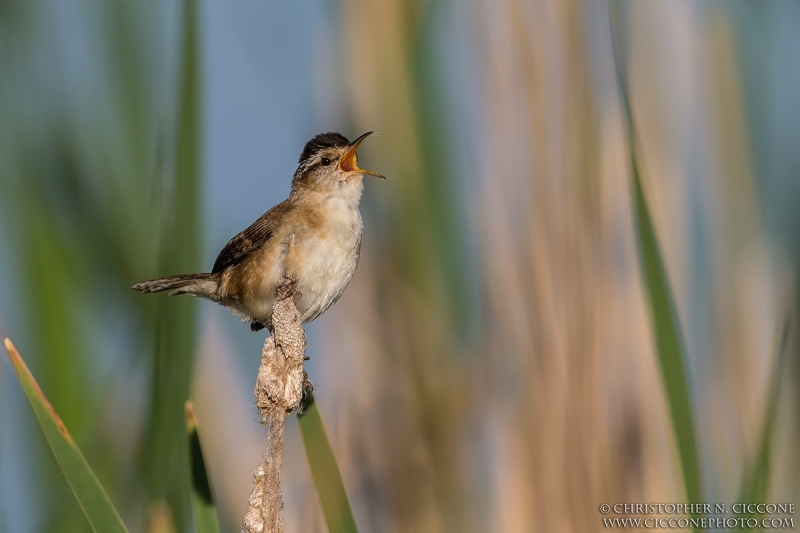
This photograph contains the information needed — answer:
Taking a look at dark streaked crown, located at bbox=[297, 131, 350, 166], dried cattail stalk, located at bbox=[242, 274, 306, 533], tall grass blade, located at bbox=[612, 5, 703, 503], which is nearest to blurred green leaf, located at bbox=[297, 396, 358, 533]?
dried cattail stalk, located at bbox=[242, 274, 306, 533]

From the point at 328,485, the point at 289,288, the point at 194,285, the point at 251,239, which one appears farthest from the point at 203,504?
the point at 251,239

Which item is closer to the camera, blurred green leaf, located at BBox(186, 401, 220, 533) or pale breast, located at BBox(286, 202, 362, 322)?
blurred green leaf, located at BBox(186, 401, 220, 533)

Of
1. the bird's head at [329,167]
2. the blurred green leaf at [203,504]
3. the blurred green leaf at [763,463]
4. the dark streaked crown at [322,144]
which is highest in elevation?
the dark streaked crown at [322,144]

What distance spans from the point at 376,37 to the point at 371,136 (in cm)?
27

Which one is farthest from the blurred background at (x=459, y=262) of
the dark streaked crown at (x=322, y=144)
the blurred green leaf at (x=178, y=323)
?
the dark streaked crown at (x=322, y=144)

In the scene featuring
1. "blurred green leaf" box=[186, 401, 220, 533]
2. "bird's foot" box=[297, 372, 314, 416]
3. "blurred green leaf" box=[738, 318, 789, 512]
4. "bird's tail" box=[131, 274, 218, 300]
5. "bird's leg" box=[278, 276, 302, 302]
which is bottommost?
"blurred green leaf" box=[738, 318, 789, 512]

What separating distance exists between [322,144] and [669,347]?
6.81 feet

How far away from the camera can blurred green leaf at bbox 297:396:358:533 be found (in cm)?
157

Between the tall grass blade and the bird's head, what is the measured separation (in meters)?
1.61

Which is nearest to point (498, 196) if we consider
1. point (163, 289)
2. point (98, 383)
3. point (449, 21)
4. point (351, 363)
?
point (449, 21)

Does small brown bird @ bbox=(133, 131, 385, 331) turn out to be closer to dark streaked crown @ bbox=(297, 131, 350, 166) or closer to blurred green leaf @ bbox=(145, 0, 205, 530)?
dark streaked crown @ bbox=(297, 131, 350, 166)

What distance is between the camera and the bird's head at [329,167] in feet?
10.7

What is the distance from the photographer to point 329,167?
332 cm

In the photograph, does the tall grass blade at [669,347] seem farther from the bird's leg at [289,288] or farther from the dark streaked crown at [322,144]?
the dark streaked crown at [322,144]
